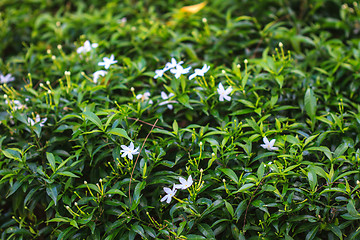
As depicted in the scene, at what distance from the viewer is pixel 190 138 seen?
210 cm

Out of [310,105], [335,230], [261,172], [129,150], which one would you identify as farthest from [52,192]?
[310,105]

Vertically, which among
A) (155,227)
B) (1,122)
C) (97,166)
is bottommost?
(155,227)

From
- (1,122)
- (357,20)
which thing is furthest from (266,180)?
(357,20)

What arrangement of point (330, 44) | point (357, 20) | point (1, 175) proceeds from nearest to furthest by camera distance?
point (1, 175) → point (330, 44) → point (357, 20)

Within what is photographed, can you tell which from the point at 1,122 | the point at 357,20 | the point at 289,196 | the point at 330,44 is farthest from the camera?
the point at 357,20

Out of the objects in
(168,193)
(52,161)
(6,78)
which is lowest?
(168,193)

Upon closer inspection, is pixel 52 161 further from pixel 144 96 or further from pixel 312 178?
pixel 312 178

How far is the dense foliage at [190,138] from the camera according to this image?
179 centimetres

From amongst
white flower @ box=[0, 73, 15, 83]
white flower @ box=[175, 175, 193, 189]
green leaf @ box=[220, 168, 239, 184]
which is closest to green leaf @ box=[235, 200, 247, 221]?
green leaf @ box=[220, 168, 239, 184]

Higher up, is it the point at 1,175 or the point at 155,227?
the point at 1,175

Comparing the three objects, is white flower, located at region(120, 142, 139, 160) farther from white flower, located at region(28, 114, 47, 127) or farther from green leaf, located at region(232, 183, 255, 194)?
white flower, located at region(28, 114, 47, 127)

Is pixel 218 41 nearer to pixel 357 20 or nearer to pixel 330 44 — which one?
pixel 330 44

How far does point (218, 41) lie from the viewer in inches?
113

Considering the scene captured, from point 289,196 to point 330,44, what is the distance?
5.20 ft
